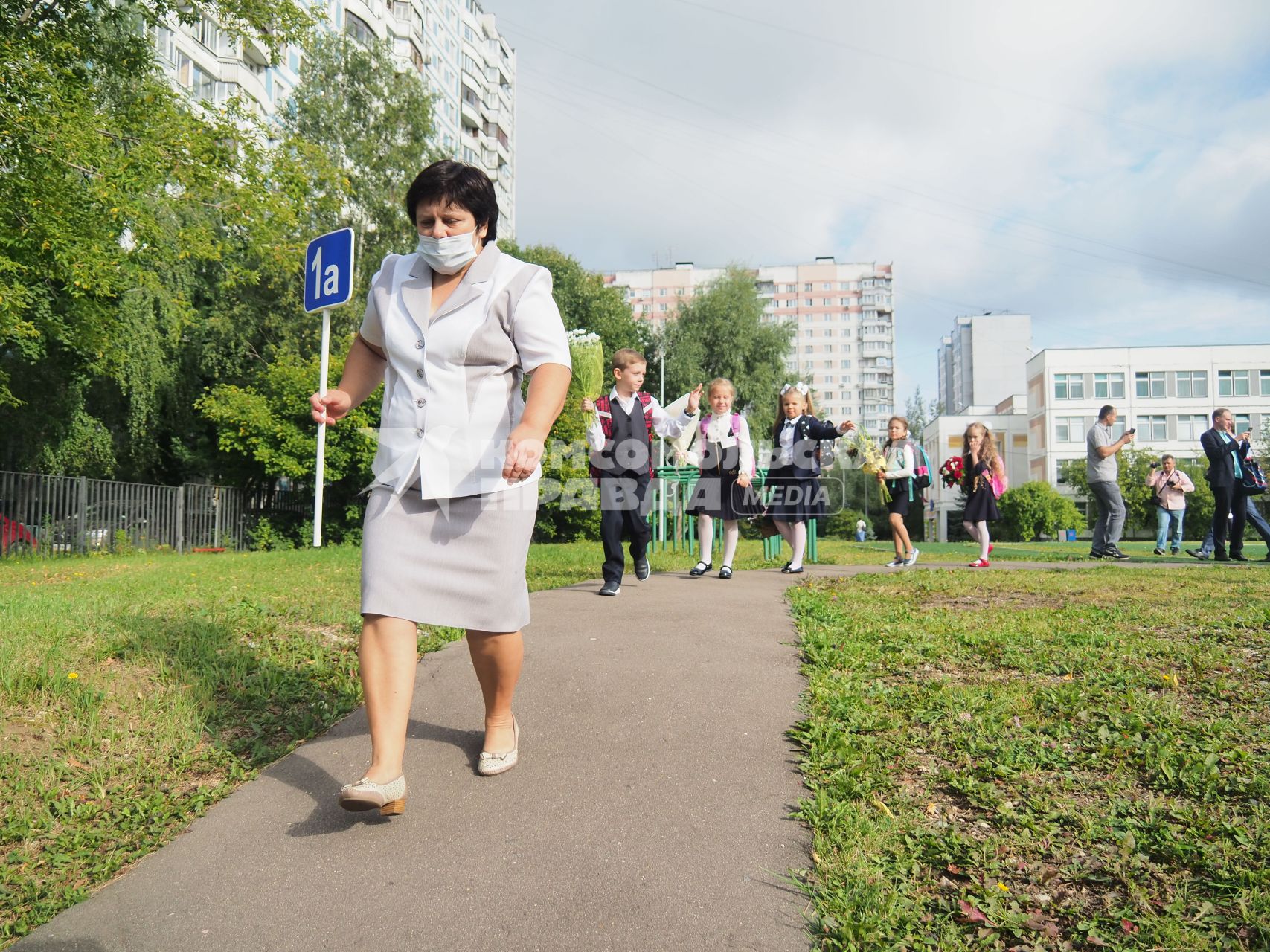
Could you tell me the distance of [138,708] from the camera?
4246 mm

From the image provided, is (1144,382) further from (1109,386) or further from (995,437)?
(995,437)

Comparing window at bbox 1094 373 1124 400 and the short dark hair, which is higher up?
window at bbox 1094 373 1124 400

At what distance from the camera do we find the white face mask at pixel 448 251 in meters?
3.33

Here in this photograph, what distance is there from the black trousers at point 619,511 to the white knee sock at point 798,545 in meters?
2.72

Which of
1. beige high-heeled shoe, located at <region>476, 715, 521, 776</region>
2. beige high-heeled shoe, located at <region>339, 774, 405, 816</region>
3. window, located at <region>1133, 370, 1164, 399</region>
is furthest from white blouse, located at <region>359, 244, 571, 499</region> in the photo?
window, located at <region>1133, 370, 1164, 399</region>

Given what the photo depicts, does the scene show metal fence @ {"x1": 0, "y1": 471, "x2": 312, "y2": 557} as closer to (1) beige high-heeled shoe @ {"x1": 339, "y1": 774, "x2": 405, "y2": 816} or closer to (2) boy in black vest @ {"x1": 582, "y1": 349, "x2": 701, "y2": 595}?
(2) boy in black vest @ {"x1": 582, "y1": 349, "x2": 701, "y2": 595}

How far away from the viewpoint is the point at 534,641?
5484mm

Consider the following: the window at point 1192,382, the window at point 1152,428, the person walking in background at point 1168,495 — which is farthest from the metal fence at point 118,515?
the window at point 1192,382

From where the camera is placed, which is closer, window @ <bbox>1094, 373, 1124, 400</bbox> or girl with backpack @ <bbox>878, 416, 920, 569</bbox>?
girl with backpack @ <bbox>878, 416, 920, 569</bbox>

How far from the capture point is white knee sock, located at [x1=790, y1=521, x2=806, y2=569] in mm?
10055

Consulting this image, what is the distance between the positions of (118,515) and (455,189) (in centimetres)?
1936

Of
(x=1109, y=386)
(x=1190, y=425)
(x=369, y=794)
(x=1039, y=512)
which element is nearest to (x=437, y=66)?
(x=1039, y=512)

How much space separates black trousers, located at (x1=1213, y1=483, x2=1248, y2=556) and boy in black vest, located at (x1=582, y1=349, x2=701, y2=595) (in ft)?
31.5

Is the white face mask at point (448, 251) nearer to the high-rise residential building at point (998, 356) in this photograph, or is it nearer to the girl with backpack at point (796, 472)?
the girl with backpack at point (796, 472)
